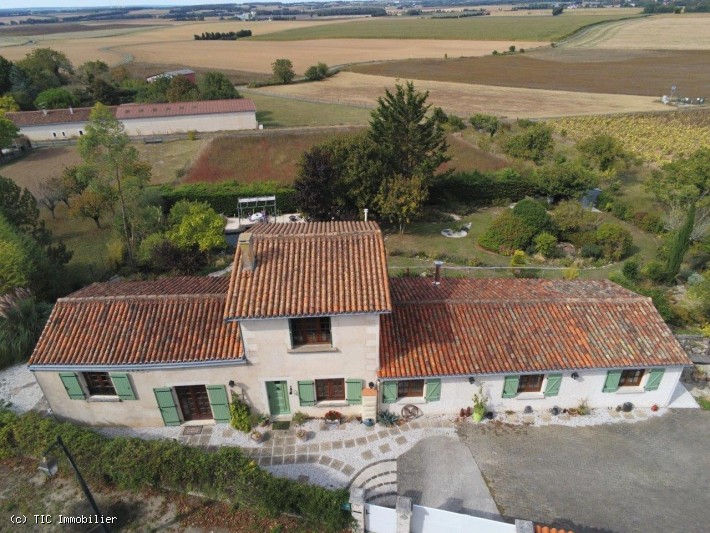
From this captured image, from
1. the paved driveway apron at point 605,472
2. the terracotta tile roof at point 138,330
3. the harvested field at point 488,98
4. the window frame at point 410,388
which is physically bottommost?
the harvested field at point 488,98

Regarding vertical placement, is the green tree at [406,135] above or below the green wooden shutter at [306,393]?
above

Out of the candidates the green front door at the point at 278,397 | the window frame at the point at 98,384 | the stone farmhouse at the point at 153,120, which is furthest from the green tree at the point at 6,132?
the green front door at the point at 278,397

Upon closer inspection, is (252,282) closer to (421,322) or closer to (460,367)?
(421,322)

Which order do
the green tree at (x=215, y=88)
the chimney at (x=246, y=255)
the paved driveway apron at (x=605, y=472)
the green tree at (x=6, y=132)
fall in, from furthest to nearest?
the green tree at (x=215, y=88)
the green tree at (x=6, y=132)
the chimney at (x=246, y=255)
the paved driveway apron at (x=605, y=472)

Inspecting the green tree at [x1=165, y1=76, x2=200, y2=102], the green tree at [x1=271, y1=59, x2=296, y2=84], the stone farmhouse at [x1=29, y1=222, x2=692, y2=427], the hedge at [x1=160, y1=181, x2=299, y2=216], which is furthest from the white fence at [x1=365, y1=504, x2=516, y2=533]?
the green tree at [x1=271, y1=59, x2=296, y2=84]

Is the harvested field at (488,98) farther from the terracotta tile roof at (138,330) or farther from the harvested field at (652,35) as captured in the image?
the harvested field at (652,35)

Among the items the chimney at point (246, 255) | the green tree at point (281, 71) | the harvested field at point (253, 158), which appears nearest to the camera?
the chimney at point (246, 255)

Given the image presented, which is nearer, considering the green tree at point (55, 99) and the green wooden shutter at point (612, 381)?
the green wooden shutter at point (612, 381)
